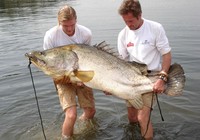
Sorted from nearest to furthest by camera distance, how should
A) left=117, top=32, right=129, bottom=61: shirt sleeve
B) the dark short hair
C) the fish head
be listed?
1. the dark short hair
2. the fish head
3. left=117, top=32, right=129, bottom=61: shirt sleeve

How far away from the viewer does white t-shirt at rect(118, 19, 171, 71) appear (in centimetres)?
525

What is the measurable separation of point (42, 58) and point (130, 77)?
1498mm

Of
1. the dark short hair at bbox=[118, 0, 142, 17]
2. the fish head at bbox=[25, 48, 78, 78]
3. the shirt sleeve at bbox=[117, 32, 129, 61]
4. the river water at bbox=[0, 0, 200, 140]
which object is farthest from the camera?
the river water at bbox=[0, 0, 200, 140]

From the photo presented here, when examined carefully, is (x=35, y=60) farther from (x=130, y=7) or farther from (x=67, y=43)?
(x=130, y=7)

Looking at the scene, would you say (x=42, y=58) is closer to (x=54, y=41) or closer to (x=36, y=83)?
(x=54, y=41)

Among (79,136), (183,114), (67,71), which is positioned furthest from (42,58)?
(183,114)

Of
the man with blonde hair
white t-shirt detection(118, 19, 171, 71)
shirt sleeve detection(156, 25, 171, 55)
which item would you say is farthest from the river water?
shirt sleeve detection(156, 25, 171, 55)

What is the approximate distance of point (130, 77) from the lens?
520cm

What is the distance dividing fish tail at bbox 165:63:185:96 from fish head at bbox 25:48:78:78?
157 centimetres

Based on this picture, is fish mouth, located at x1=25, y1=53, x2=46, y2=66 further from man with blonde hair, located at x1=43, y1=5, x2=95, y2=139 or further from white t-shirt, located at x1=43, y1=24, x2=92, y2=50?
white t-shirt, located at x1=43, y1=24, x2=92, y2=50

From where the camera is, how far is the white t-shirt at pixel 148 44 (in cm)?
525

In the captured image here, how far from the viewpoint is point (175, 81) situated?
5.17 meters

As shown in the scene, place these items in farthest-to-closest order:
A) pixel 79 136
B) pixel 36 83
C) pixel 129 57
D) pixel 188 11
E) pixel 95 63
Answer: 1. pixel 188 11
2. pixel 36 83
3. pixel 79 136
4. pixel 129 57
5. pixel 95 63

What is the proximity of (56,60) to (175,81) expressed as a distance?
200 centimetres
